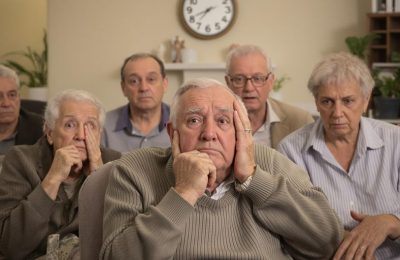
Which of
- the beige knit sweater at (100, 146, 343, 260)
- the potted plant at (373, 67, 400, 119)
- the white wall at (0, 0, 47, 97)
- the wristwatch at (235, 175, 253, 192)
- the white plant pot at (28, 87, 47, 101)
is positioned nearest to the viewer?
the beige knit sweater at (100, 146, 343, 260)

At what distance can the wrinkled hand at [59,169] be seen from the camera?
2.09m

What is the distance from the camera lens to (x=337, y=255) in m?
1.69

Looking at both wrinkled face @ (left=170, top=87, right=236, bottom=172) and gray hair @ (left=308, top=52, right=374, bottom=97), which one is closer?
wrinkled face @ (left=170, top=87, right=236, bottom=172)

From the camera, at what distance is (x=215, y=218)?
157 cm

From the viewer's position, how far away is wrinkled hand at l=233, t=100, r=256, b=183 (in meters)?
1.57

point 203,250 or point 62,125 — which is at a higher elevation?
point 62,125

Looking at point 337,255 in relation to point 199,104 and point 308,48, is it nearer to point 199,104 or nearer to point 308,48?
point 199,104

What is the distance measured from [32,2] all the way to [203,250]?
5.51 m

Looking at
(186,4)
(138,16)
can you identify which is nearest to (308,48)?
(186,4)

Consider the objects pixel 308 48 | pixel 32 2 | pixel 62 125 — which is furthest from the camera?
pixel 32 2

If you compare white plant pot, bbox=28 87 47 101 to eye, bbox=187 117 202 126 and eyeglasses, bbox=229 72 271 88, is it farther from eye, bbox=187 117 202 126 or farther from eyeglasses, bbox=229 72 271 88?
eye, bbox=187 117 202 126

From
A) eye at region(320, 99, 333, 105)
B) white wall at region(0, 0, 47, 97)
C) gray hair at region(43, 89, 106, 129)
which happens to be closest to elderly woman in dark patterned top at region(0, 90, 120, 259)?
gray hair at region(43, 89, 106, 129)

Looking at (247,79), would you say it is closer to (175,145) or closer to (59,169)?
A: (59,169)

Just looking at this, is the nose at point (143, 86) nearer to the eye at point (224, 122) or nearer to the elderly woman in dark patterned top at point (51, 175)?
the elderly woman in dark patterned top at point (51, 175)
